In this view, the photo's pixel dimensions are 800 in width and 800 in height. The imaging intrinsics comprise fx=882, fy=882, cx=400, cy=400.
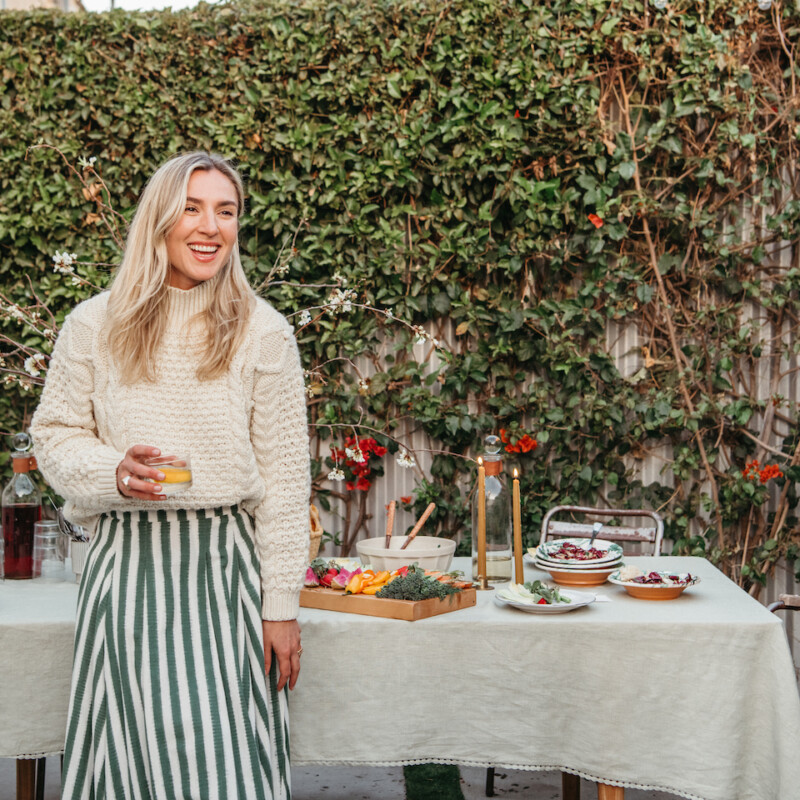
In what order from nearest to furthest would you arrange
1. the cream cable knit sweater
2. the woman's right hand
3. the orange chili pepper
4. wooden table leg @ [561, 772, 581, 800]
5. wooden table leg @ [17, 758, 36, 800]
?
the woman's right hand < the cream cable knit sweater < the orange chili pepper < wooden table leg @ [17, 758, 36, 800] < wooden table leg @ [561, 772, 581, 800]

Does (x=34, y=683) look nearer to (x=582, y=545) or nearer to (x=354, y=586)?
(x=354, y=586)

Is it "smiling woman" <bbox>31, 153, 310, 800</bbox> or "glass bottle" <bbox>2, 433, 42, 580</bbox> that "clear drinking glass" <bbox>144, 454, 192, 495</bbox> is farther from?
"glass bottle" <bbox>2, 433, 42, 580</bbox>

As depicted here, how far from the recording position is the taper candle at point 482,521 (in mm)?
2098

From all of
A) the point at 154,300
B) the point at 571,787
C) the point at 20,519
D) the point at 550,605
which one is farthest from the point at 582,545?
the point at 20,519

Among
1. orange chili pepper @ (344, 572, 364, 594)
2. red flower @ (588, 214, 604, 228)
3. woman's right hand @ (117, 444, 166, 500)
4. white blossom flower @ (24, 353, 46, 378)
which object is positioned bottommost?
orange chili pepper @ (344, 572, 364, 594)

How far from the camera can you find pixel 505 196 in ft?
11.2

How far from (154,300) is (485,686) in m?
1.03

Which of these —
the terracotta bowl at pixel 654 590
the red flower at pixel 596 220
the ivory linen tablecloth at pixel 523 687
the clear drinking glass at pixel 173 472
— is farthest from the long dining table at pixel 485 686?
the red flower at pixel 596 220

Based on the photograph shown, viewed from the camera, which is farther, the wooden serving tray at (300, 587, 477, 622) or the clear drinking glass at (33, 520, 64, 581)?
the clear drinking glass at (33, 520, 64, 581)

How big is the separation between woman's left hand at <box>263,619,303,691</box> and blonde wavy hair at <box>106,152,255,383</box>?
480mm

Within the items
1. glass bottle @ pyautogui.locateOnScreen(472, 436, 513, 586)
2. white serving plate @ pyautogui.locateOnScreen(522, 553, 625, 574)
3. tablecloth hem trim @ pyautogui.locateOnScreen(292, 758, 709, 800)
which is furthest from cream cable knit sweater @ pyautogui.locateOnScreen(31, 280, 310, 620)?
white serving plate @ pyautogui.locateOnScreen(522, 553, 625, 574)

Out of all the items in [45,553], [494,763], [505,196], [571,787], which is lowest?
[571,787]

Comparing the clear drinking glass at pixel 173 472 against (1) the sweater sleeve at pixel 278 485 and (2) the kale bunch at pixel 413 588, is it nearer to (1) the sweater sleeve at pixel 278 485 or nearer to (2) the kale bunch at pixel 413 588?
(1) the sweater sleeve at pixel 278 485

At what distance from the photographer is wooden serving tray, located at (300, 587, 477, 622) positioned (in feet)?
6.04
